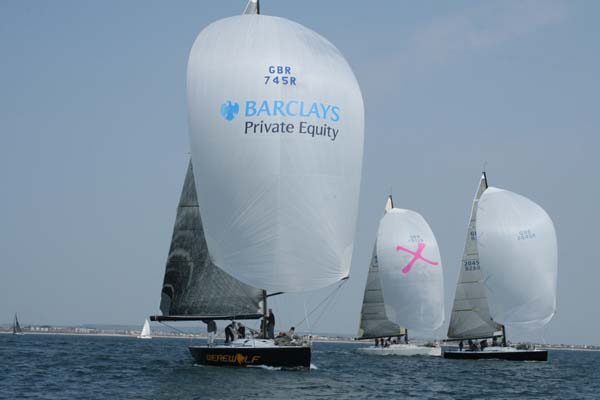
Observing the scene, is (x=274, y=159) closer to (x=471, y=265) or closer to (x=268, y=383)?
(x=268, y=383)

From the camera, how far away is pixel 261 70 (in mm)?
32719

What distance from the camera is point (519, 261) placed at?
53.1 meters

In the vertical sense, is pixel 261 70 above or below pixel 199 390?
above

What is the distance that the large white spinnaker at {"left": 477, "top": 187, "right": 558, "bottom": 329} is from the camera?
53.1 meters

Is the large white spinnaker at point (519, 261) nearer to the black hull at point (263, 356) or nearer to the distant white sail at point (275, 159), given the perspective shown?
the distant white sail at point (275, 159)

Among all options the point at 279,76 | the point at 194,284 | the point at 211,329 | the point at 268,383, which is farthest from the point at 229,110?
the point at 268,383

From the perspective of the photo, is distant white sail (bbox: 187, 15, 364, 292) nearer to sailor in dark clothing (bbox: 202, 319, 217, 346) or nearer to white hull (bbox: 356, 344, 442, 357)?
sailor in dark clothing (bbox: 202, 319, 217, 346)

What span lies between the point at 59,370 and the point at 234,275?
1032cm

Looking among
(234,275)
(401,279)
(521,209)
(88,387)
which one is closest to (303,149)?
(234,275)

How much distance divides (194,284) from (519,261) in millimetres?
23092

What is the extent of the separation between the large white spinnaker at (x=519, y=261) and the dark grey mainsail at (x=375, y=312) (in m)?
10.6

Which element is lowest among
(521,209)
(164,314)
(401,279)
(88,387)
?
(88,387)

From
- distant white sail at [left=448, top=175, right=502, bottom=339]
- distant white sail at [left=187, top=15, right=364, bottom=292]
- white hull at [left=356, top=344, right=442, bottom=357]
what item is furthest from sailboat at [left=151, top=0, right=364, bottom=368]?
white hull at [left=356, top=344, right=442, bottom=357]

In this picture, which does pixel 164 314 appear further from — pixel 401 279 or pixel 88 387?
pixel 401 279
